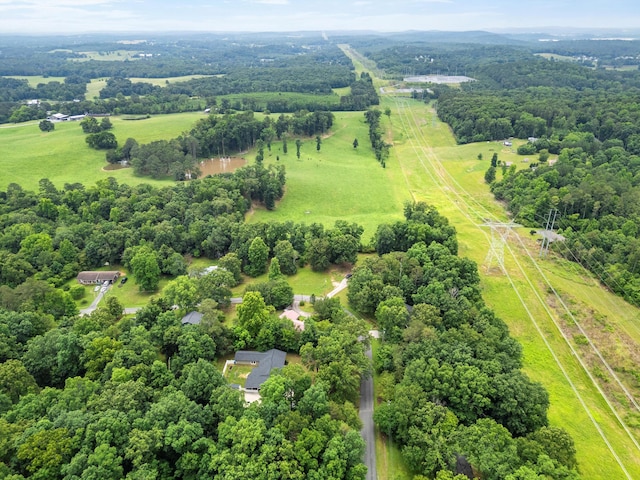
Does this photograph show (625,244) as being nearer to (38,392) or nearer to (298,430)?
(298,430)

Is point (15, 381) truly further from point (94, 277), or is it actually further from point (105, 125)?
point (105, 125)

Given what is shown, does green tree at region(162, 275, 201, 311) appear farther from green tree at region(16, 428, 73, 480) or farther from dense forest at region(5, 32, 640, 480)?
green tree at region(16, 428, 73, 480)

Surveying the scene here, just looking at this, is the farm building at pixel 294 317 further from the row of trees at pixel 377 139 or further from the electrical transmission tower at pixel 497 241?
the row of trees at pixel 377 139

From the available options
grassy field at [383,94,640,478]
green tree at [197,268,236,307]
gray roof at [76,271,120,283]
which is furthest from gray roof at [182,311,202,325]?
grassy field at [383,94,640,478]

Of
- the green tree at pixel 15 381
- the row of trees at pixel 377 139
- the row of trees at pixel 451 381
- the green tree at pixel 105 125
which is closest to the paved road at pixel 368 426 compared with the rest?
the row of trees at pixel 451 381

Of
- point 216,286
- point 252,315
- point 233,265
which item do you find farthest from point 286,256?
point 252,315

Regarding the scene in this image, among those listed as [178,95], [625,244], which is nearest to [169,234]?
[625,244]

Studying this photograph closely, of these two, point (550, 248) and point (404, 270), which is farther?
point (550, 248)
